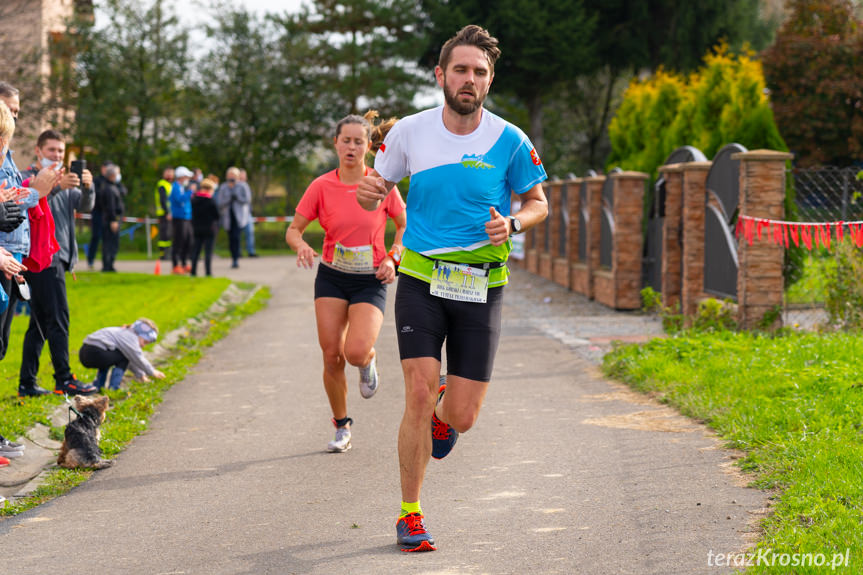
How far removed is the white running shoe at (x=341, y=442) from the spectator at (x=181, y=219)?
1459 cm

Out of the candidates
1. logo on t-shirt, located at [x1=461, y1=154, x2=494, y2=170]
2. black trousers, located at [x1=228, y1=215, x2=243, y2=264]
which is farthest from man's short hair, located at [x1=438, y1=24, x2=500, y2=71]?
black trousers, located at [x1=228, y1=215, x2=243, y2=264]

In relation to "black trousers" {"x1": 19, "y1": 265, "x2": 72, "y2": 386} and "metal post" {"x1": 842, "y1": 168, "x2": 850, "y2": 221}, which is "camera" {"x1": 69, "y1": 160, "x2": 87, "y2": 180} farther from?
"metal post" {"x1": 842, "y1": 168, "x2": 850, "y2": 221}

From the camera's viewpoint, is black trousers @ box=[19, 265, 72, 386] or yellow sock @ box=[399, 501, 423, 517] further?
black trousers @ box=[19, 265, 72, 386]

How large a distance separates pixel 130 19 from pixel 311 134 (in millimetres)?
9173

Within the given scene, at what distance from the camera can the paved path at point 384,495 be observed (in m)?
4.90

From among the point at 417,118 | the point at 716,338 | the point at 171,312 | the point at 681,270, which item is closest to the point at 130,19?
the point at 171,312

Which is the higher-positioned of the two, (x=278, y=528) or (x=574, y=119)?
(x=574, y=119)

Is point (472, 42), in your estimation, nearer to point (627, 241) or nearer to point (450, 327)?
point (450, 327)

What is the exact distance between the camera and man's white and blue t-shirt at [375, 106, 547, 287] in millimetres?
5199

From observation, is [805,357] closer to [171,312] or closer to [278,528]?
[278,528]

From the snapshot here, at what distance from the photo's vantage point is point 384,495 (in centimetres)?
609

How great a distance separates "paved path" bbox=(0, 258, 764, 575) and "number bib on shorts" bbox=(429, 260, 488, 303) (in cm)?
110

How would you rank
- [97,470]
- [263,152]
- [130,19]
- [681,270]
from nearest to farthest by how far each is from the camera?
[97,470], [681,270], [130,19], [263,152]

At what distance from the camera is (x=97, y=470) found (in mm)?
6949
